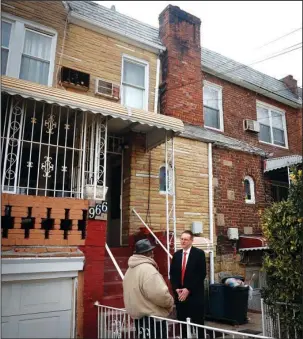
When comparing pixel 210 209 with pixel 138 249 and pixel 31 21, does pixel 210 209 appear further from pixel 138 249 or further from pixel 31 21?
pixel 31 21

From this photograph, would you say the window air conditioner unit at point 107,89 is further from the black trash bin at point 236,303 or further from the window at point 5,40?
the black trash bin at point 236,303

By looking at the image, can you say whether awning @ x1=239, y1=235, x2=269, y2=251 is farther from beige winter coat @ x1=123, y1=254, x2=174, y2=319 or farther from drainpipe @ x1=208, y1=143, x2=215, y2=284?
beige winter coat @ x1=123, y1=254, x2=174, y2=319

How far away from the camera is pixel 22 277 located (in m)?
4.29

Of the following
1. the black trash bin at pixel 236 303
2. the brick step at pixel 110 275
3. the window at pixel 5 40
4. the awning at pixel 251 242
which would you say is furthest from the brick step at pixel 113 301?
the window at pixel 5 40

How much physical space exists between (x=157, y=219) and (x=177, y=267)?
322 cm

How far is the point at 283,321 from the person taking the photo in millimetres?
3830

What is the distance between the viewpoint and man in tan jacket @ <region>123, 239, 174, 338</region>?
9.86 feet

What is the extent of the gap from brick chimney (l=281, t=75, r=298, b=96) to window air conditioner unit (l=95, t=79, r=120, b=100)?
309 inches

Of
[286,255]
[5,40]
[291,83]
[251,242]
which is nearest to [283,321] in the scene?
[286,255]

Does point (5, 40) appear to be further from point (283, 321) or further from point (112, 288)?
point (283, 321)

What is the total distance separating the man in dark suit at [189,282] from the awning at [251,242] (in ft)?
14.0

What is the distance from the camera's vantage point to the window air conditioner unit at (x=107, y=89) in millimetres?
7395

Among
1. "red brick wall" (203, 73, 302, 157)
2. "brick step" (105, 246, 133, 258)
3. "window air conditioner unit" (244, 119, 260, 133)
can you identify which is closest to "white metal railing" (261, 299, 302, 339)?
"brick step" (105, 246, 133, 258)

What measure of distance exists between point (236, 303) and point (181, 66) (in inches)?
244
